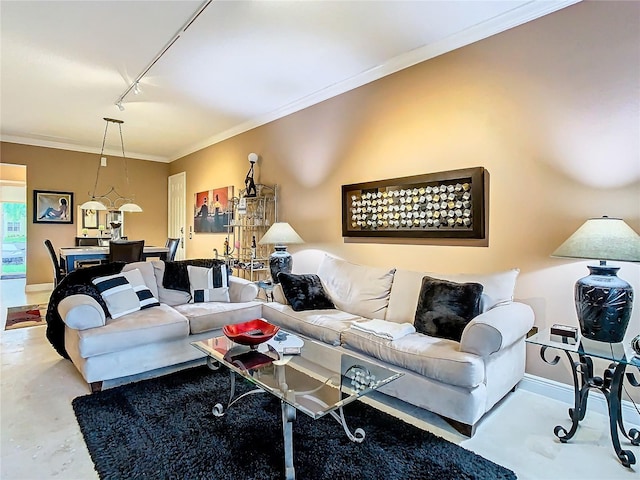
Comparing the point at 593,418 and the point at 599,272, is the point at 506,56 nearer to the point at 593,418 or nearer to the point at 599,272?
the point at 599,272

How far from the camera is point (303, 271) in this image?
14.9ft

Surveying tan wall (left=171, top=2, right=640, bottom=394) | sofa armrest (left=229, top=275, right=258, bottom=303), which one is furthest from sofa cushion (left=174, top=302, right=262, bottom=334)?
tan wall (left=171, top=2, right=640, bottom=394)

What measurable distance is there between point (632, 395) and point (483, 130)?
80.0 inches

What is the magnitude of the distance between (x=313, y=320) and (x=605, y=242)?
1.98 metres

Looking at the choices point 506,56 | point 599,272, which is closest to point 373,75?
point 506,56

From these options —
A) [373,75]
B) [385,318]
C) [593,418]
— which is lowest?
[593,418]

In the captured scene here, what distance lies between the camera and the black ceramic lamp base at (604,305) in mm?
1984

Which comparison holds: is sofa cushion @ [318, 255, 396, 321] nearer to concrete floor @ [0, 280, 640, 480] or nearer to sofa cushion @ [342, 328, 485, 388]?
sofa cushion @ [342, 328, 485, 388]

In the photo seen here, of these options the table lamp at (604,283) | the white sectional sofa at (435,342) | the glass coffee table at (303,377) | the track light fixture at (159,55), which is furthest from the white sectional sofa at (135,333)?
the table lamp at (604,283)

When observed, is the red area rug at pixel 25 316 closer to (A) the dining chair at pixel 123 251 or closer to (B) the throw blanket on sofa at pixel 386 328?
(A) the dining chair at pixel 123 251

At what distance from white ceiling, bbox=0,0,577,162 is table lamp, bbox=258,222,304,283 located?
61.2 inches

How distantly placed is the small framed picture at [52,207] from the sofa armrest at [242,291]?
16.1 feet

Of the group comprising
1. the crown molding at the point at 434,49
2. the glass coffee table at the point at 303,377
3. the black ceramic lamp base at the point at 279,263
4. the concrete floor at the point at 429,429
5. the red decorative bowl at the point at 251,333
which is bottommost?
the concrete floor at the point at 429,429

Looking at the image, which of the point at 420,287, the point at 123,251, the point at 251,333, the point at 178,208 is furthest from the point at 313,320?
the point at 178,208
